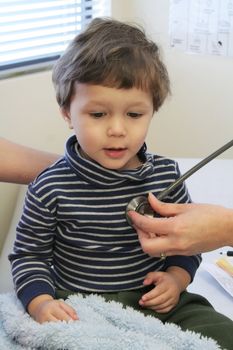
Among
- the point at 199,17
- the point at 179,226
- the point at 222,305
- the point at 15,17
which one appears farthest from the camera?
the point at 199,17

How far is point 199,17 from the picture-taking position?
6.44ft

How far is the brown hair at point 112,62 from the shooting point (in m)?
0.88

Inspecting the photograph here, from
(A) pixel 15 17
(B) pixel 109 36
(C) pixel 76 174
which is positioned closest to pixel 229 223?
(C) pixel 76 174

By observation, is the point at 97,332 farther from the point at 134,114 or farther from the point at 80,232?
the point at 134,114

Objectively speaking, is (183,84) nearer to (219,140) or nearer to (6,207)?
(219,140)

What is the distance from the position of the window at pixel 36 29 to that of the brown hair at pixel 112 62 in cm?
73

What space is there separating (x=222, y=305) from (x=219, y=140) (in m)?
1.00

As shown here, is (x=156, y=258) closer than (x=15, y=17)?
Yes

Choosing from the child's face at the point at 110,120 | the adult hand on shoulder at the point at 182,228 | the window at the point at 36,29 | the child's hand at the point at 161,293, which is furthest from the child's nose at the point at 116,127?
the window at the point at 36,29

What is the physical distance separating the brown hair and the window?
73cm

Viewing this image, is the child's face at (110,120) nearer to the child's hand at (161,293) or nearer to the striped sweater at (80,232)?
the striped sweater at (80,232)

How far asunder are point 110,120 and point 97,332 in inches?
13.0

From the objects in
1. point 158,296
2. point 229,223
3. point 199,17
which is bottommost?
point 158,296

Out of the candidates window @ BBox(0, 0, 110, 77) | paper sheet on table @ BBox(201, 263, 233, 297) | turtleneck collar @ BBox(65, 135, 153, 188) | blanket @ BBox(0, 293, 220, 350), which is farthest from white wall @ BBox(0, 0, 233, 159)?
blanket @ BBox(0, 293, 220, 350)
